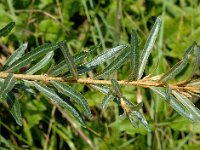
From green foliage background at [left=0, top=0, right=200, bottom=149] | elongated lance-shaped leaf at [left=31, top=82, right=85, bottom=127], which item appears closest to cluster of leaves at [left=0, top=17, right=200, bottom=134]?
elongated lance-shaped leaf at [left=31, top=82, right=85, bottom=127]

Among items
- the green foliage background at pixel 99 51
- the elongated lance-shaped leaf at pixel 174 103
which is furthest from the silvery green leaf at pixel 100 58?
the green foliage background at pixel 99 51

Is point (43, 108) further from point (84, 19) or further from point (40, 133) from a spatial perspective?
point (84, 19)

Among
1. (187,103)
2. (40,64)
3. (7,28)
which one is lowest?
(187,103)

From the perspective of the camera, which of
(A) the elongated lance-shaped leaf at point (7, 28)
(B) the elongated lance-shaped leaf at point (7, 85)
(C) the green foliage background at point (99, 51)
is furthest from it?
(C) the green foliage background at point (99, 51)

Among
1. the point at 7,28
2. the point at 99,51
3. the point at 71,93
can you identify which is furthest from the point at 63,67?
the point at 99,51

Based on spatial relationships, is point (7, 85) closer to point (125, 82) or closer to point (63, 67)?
point (63, 67)

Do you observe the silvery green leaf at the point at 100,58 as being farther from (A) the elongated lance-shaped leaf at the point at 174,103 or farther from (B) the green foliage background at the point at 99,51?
(B) the green foliage background at the point at 99,51
